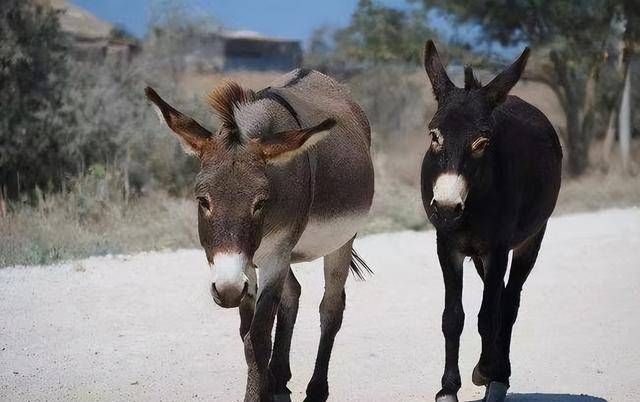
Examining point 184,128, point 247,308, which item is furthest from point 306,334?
point 184,128

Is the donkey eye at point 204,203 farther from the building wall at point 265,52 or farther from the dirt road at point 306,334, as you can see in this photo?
the building wall at point 265,52

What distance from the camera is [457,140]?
207 inches

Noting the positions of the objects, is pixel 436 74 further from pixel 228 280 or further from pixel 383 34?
pixel 383 34

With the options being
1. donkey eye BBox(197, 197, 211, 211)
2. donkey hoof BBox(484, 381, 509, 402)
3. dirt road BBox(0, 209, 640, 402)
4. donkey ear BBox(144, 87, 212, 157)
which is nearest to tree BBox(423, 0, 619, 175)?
dirt road BBox(0, 209, 640, 402)

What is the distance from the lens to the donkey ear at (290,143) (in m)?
4.59

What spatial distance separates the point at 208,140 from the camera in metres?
4.68

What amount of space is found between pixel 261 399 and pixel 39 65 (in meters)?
12.8

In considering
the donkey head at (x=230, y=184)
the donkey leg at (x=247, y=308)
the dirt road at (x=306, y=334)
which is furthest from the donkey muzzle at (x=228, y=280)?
the dirt road at (x=306, y=334)

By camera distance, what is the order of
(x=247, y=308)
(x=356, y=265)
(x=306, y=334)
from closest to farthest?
(x=247, y=308) → (x=356, y=265) → (x=306, y=334)

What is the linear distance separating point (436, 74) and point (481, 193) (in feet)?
2.78

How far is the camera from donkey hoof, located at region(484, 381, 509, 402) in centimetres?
583

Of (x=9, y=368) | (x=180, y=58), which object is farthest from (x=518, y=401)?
(x=180, y=58)

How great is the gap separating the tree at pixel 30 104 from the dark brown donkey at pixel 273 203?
10.5 meters

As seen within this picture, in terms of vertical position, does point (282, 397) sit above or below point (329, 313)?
below
